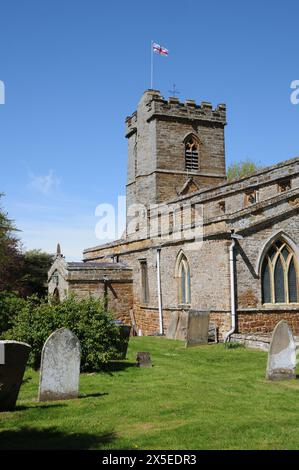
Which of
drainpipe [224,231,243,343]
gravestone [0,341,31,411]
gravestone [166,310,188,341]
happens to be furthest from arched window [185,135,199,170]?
gravestone [0,341,31,411]

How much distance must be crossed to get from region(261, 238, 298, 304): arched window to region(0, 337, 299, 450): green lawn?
19.8ft

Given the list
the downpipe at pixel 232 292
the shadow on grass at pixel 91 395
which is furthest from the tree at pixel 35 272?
the shadow on grass at pixel 91 395

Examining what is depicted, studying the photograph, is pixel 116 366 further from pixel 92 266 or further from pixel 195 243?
pixel 92 266

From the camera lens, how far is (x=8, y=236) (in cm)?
3372

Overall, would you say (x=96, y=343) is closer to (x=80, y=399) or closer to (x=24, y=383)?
(x=24, y=383)

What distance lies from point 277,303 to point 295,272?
144 centimetres

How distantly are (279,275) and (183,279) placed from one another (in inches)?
166

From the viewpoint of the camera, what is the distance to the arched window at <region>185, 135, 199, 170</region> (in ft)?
127

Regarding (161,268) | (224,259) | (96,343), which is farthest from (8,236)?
(96,343)

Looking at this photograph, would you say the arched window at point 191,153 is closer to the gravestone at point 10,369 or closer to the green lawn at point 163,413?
the green lawn at point 163,413

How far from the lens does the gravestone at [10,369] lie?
804 centimetres

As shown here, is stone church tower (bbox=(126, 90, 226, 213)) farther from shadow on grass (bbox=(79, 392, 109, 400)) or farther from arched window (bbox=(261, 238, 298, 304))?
shadow on grass (bbox=(79, 392, 109, 400))

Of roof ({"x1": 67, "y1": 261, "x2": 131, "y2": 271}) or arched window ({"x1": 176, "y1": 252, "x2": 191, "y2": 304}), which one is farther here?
roof ({"x1": 67, "y1": 261, "x2": 131, "y2": 271})
